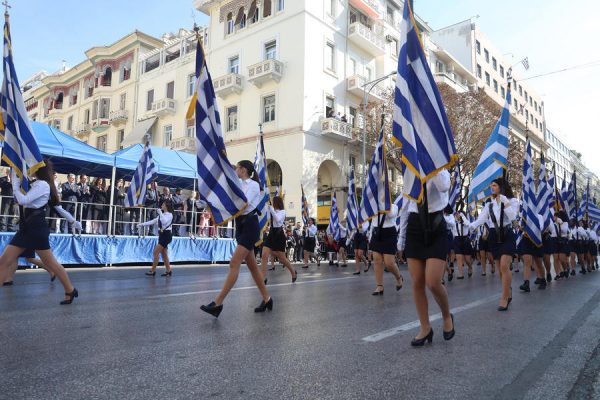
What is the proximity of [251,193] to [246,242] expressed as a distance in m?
0.66

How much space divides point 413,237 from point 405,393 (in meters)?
1.66

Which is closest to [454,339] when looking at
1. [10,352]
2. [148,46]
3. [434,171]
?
[434,171]

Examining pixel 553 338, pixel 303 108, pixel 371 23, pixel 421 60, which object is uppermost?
pixel 371 23

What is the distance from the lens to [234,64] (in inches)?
1219

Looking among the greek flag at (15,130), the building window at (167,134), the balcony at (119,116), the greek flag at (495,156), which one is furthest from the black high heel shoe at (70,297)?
the balcony at (119,116)

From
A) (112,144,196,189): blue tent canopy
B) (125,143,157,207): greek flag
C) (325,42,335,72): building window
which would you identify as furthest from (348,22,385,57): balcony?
(125,143,157,207): greek flag

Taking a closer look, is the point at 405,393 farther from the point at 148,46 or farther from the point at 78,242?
the point at 148,46

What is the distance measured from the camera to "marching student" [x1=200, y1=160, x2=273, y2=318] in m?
5.41

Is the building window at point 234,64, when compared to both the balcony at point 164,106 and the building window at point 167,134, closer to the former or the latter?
the balcony at point 164,106

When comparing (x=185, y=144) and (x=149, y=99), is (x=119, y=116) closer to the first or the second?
(x=149, y=99)

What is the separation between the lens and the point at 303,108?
26875 millimetres

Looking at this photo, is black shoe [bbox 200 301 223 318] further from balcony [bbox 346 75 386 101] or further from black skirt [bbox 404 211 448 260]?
balcony [bbox 346 75 386 101]

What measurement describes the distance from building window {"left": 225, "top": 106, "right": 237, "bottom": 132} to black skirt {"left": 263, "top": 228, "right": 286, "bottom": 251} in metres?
21.4

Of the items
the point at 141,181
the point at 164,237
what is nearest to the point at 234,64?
the point at 141,181
